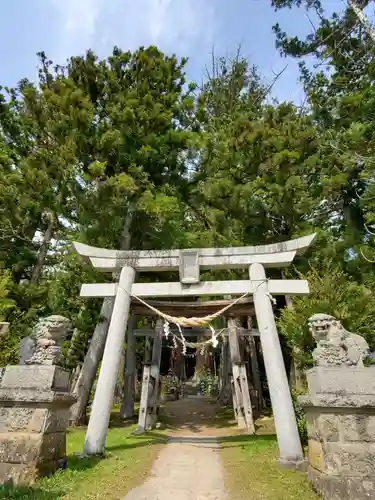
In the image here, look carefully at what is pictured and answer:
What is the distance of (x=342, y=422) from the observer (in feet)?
13.8

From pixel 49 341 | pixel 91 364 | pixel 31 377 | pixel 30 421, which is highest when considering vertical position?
pixel 91 364

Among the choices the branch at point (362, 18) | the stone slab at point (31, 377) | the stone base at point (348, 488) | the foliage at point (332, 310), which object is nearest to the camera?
the stone base at point (348, 488)

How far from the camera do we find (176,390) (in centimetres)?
2231

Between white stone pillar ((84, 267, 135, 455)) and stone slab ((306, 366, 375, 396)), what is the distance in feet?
12.9

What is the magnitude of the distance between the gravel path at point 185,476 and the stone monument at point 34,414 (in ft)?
4.53

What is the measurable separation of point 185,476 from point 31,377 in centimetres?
285

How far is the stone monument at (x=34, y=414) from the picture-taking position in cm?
466

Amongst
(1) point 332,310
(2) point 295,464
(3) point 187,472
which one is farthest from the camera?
(1) point 332,310

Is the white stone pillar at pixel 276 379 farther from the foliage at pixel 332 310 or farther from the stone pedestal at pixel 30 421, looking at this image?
the stone pedestal at pixel 30 421

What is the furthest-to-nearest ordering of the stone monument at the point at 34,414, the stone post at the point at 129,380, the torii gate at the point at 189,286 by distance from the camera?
the stone post at the point at 129,380, the torii gate at the point at 189,286, the stone monument at the point at 34,414

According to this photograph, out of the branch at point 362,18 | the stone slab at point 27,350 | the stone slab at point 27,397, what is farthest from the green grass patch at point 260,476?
the branch at point 362,18

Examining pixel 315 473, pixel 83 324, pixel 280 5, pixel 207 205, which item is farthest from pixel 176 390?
pixel 280 5

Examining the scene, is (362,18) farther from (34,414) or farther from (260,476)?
(34,414)

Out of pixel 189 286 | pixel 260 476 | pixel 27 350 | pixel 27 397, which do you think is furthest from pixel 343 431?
pixel 27 350
